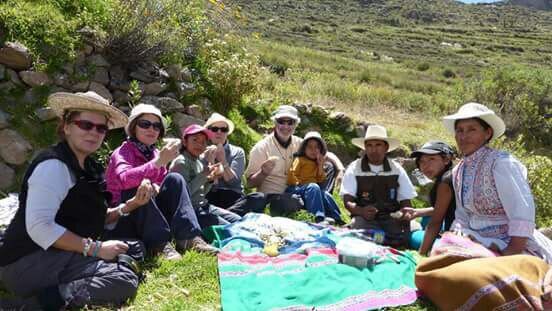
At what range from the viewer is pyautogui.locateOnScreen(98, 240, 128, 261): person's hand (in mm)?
3078

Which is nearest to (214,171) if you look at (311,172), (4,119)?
(311,172)

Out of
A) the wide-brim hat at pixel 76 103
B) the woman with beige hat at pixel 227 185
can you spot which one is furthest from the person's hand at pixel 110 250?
the woman with beige hat at pixel 227 185

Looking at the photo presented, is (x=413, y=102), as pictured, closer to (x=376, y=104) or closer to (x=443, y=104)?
(x=443, y=104)

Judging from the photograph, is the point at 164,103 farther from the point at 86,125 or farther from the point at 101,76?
the point at 86,125

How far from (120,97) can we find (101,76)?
357mm

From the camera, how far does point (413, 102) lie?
1452 cm

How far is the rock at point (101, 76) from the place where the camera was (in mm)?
5758

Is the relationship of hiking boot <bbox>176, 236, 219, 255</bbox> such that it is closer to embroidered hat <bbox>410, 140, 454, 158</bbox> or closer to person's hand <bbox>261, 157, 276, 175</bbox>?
person's hand <bbox>261, 157, 276, 175</bbox>

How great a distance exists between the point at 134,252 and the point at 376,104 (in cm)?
973

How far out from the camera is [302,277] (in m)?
3.47

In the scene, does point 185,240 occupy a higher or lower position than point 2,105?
lower

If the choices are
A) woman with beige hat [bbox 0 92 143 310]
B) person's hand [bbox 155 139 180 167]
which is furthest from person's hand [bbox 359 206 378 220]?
woman with beige hat [bbox 0 92 143 310]

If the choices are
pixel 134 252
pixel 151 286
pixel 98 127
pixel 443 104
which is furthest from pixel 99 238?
pixel 443 104

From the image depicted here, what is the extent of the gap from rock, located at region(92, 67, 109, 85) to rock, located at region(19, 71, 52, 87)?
62 centimetres
